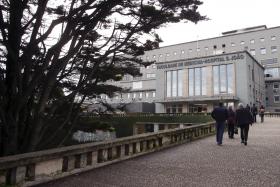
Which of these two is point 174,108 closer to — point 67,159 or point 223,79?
point 223,79

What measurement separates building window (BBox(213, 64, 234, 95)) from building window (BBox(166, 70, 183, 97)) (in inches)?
317

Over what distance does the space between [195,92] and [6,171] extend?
197 ft

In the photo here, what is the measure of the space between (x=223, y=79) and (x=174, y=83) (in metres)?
11.5

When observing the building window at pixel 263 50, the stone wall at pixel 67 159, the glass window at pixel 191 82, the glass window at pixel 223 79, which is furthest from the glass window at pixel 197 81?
the stone wall at pixel 67 159

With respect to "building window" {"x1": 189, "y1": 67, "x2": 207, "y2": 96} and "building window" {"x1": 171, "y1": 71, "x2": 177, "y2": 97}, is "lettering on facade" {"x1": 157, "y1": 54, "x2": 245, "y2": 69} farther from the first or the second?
"building window" {"x1": 171, "y1": 71, "x2": 177, "y2": 97}

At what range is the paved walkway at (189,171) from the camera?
5992 mm

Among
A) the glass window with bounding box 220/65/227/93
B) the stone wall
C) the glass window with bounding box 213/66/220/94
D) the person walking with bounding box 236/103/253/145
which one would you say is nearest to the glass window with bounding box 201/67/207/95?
the glass window with bounding box 213/66/220/94

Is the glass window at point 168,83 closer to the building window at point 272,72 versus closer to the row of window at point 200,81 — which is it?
the row of window at point 200,81

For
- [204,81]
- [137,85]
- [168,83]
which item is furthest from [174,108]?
[137,85]

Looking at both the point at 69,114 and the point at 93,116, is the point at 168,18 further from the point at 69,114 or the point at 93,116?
the point at 93,116

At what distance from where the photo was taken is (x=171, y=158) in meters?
8.98

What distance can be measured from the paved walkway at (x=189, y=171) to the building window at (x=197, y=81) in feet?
178

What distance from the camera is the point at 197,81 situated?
64.5 m

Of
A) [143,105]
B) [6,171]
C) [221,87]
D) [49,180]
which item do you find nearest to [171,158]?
[49,180]
